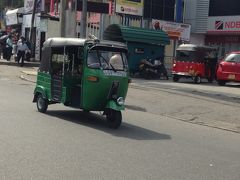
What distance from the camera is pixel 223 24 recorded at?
36312 mm

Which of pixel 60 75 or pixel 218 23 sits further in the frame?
pixel 218 23

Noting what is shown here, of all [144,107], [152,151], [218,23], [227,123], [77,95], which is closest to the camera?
[152,151]

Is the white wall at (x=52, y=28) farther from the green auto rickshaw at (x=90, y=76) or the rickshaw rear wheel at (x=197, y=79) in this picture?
the green auto rickshaw at (x=90, y=76)

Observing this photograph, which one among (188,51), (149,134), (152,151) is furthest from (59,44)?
(188,51)

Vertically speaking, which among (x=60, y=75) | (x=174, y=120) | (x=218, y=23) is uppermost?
(x=218, y=23)

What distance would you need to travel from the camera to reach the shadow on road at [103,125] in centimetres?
1019

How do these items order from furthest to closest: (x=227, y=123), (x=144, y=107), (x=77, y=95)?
(x=144, y=107) < (x=227, y=123) < (x=77, y=95)

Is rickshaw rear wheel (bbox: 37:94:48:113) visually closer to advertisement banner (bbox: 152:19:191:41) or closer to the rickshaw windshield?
the rickshaw windshield

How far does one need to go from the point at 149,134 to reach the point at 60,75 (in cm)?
270

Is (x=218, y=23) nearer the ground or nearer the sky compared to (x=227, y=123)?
nearer the sky

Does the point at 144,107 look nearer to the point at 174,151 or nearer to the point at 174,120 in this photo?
the point at 174,120

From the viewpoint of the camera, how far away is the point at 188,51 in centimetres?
2578

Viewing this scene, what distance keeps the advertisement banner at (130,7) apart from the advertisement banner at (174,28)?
51.9 inches

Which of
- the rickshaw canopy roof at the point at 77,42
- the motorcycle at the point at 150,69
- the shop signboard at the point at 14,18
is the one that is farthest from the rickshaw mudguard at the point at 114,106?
the shop signboard at the point at 14,18
